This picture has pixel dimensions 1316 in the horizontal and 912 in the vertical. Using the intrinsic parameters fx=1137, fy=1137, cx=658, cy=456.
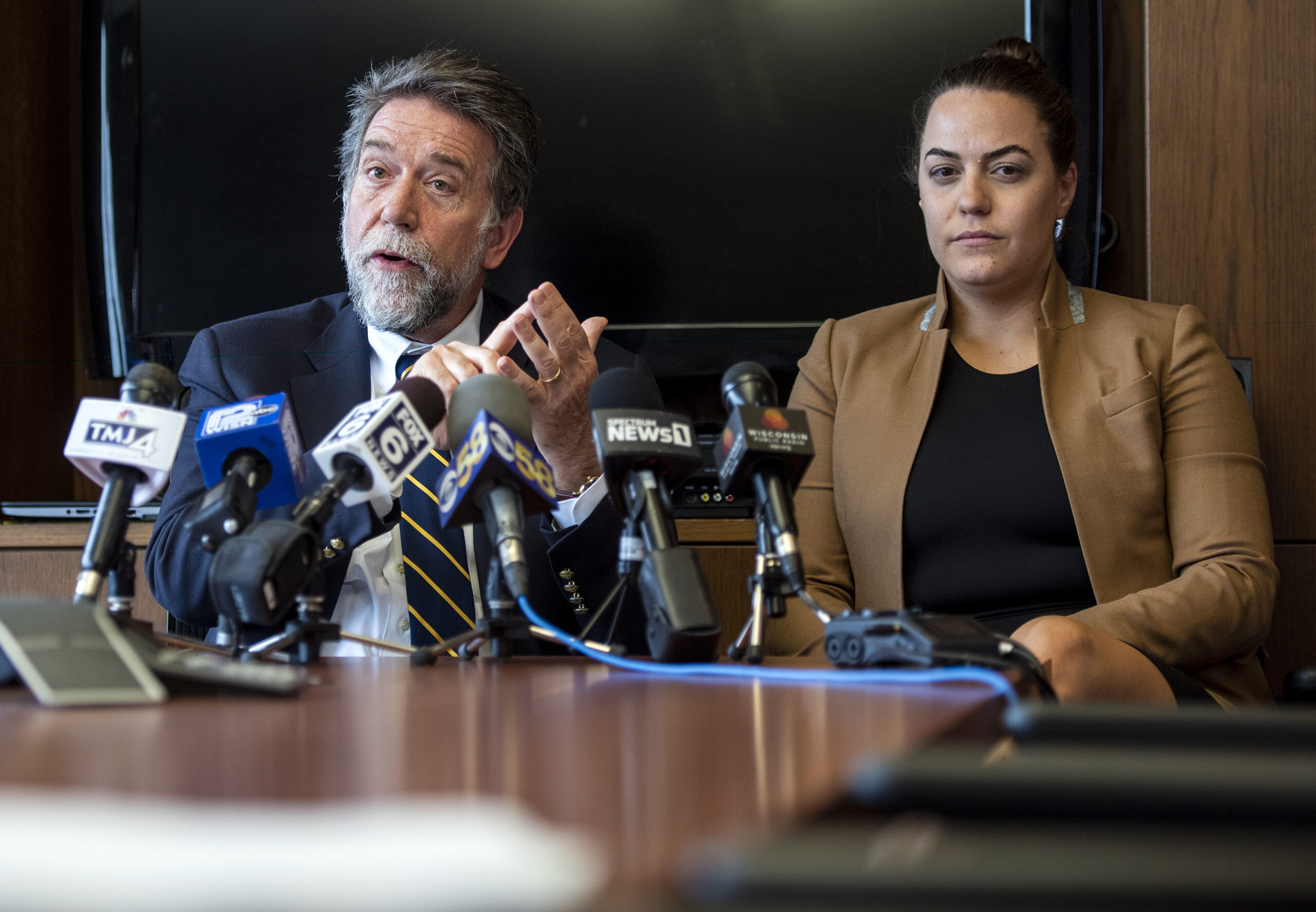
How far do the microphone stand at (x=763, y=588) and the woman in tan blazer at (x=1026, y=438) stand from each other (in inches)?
19.5

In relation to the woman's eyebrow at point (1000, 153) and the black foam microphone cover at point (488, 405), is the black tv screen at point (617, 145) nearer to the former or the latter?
the woman's eyebrow at point (1000, 153)

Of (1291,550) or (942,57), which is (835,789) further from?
(942,57)

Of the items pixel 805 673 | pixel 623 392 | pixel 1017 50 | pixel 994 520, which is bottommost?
pixel 805 673

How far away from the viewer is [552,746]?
0.47 metres

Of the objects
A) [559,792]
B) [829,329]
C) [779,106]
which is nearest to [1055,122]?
[829,329]

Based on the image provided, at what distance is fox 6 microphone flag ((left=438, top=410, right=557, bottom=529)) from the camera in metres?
0.81

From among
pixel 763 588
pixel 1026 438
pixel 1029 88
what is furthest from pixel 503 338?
pixel 1029 88

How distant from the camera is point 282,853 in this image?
0.77 ft

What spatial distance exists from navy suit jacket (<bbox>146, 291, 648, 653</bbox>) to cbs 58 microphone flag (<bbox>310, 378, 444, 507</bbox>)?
233mm

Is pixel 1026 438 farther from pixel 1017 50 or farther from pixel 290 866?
pixel 290 866

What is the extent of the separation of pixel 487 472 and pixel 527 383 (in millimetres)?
354

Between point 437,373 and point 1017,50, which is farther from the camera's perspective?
point 1017,50

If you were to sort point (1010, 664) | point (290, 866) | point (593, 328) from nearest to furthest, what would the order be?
point (290, 866) → point (1010, 664) → point (593, 328)

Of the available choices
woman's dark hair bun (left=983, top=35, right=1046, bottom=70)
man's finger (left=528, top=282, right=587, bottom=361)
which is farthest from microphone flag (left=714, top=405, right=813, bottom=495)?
woman's dark hair bun (left=983, top=35, right=1046, bottom=70)
